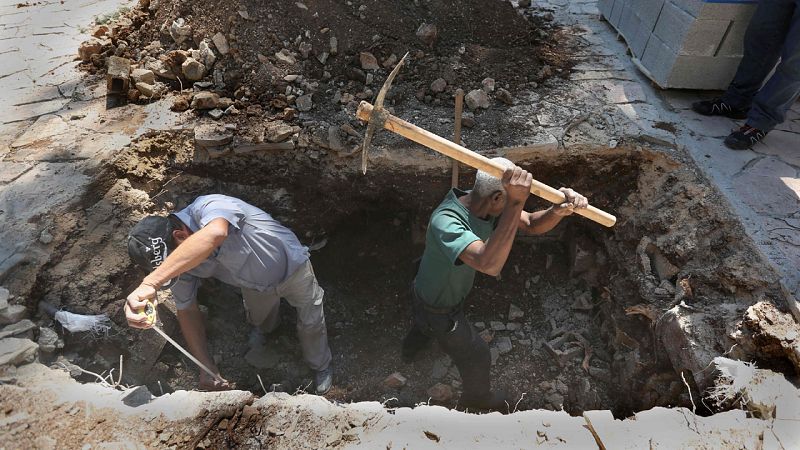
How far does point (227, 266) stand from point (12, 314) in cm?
126

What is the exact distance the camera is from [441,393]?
12.7 ft

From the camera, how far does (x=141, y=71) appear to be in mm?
4402

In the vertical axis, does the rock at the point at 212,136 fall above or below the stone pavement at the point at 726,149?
below

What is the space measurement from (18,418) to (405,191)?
2.97m

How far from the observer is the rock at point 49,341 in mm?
2859

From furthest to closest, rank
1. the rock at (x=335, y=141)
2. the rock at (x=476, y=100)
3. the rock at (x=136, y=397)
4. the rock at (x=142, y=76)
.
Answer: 1. the rock at (x=142, y=76)
2. the rock at (x=476, y=100)
3. the rock at (x=335, y=141)
4. the rock at (x=136, y=397)

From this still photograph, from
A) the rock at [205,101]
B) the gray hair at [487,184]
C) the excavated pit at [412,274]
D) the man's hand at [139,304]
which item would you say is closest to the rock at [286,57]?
the rock at [205,101]

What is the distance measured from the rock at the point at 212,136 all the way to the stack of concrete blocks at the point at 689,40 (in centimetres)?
395

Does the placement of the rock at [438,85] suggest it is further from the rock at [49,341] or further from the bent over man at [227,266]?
the rock at [49,341]

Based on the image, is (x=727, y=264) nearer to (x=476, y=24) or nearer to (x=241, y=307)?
(x=476, y=24)

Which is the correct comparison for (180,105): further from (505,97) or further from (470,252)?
(470,252)

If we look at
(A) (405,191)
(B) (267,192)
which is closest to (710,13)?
(A) (405,191)

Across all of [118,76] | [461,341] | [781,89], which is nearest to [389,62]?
[118,76]

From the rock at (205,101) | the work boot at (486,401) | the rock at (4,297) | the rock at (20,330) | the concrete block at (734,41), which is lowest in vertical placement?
the work boot at (486,401)
